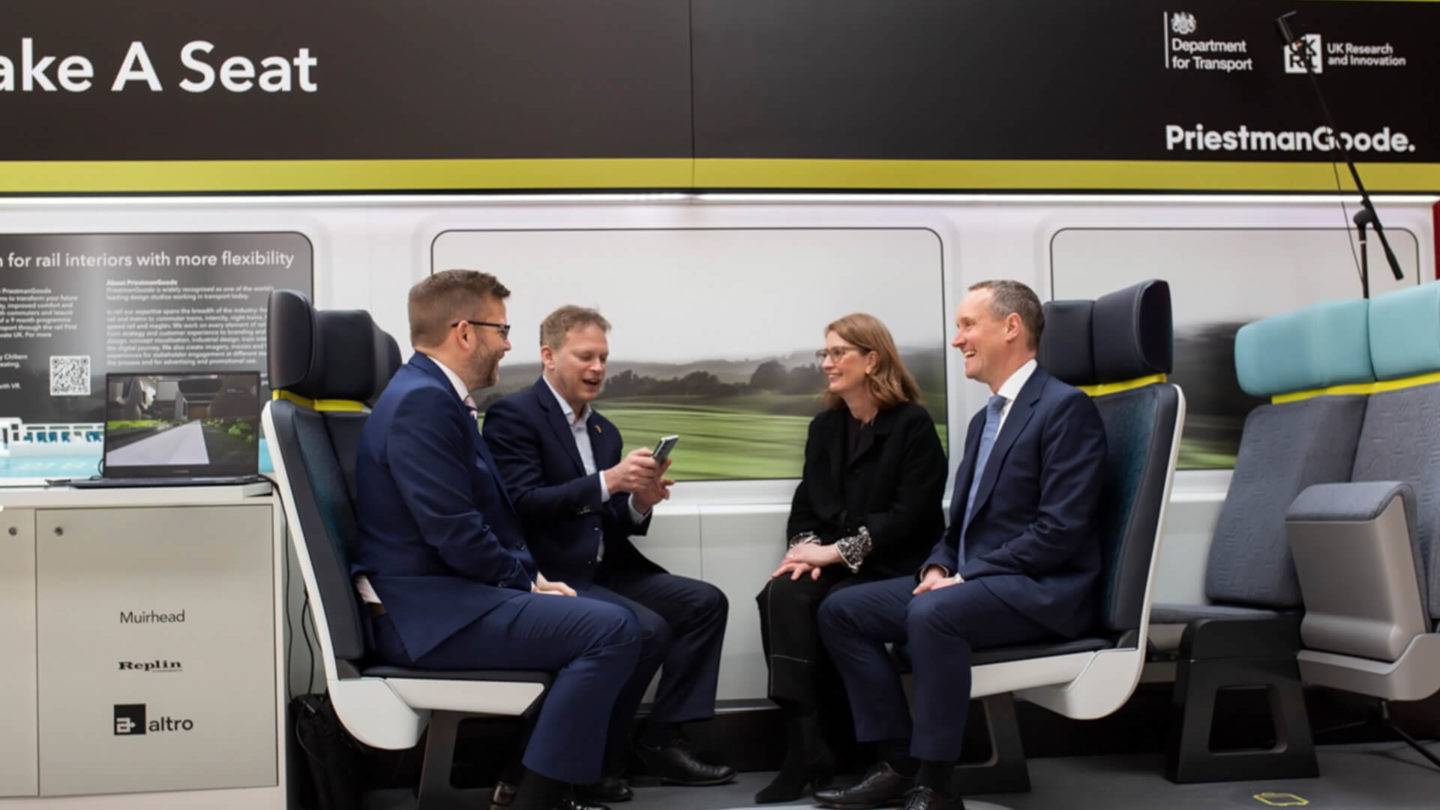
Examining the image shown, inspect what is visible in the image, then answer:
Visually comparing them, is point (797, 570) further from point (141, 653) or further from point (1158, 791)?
point (141, 653)

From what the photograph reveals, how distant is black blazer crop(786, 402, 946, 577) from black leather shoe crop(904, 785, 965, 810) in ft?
2.78

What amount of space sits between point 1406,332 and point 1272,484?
70 centimetres

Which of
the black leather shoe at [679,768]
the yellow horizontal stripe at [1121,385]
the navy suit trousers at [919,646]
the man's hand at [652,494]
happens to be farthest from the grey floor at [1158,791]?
the yellow horizontal stripe at [1121,385]

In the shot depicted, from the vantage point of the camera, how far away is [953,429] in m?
4.81

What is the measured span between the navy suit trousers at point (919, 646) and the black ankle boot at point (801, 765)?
0.20 m

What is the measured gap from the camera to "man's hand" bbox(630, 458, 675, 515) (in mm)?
4191

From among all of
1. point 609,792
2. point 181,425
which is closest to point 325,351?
point 181,425

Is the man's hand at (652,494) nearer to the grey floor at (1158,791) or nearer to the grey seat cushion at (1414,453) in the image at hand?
the grey floor at (1158,791)

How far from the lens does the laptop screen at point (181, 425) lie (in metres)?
3.84

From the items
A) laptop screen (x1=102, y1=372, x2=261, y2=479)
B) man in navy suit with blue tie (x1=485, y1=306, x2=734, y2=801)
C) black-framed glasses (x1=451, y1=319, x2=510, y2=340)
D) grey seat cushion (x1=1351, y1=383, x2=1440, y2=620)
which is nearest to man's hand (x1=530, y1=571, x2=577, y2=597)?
man in navy suit with blue tie (x1=485, y1=306, x2=734, y2=801)

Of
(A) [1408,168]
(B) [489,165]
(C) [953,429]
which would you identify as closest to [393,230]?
(B) [489,165]

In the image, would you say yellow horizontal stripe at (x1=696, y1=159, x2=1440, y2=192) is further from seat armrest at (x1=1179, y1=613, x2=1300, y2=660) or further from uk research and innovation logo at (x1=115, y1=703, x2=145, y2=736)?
uk research and innovation logo at (x1=115, y1=703, x2=145, y2=736)

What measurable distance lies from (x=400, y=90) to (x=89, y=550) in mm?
1788

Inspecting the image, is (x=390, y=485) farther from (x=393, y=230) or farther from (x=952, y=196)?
(x=952, y=196)
